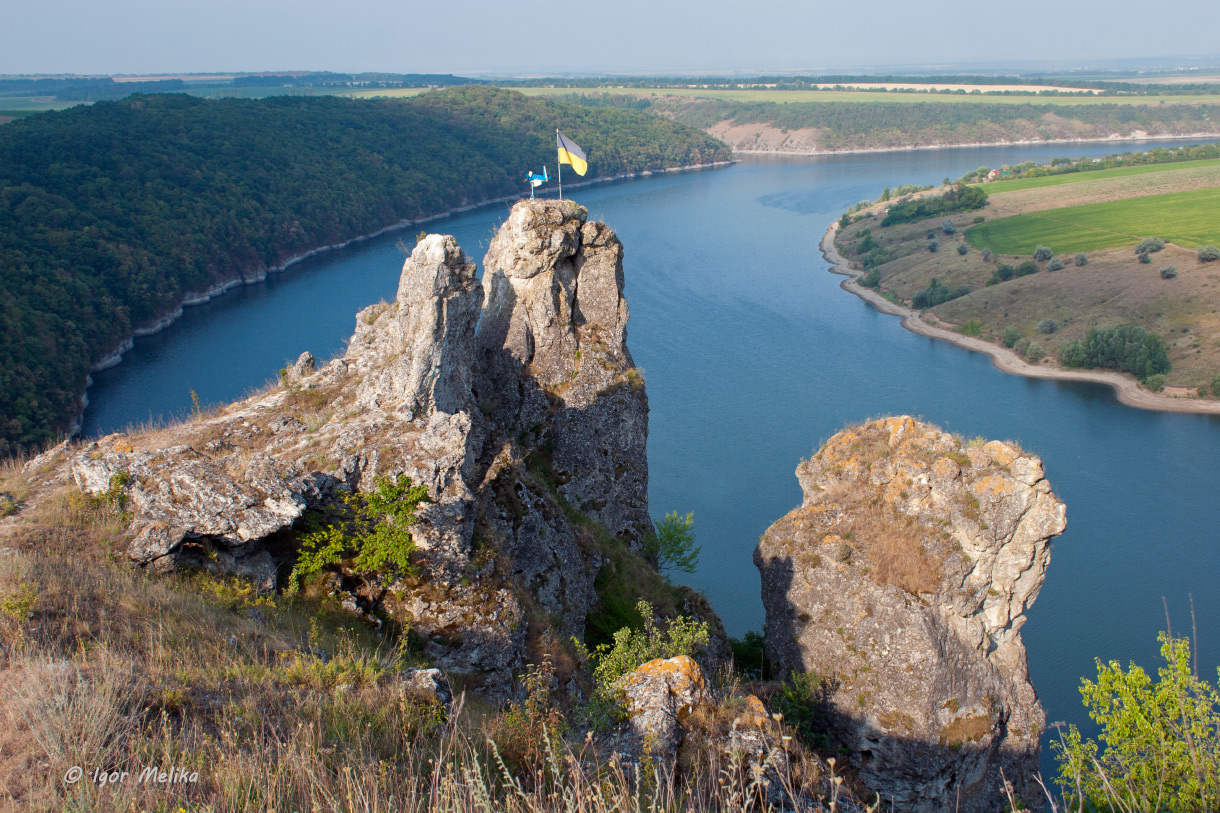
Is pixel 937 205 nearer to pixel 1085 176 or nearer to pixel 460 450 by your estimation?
pixel 1085 176

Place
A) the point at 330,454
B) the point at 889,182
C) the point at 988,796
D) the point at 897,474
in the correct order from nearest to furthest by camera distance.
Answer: the point at 330,454
the point at 988,796
the point at 897,474
the point at 889,182

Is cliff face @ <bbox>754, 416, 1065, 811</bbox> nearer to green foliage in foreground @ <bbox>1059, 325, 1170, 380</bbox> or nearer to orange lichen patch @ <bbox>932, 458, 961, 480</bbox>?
orange lichen patch @ <bbox>932, 458, 961, 480</bbox>

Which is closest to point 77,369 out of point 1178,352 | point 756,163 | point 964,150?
point 1178,352

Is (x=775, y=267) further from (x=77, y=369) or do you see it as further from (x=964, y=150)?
(x=964, y=150)

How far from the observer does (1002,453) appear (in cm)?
1605

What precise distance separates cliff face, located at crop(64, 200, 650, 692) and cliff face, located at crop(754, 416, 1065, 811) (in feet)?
17.6

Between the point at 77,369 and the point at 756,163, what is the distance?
163495mm

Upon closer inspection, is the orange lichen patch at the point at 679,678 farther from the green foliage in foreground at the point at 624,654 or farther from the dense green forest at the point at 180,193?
the dense green forest at the point at 180,193

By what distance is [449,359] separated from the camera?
14.2 meters

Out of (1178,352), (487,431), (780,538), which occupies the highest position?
(487,431)

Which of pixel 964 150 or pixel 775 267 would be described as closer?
pixel 775 267

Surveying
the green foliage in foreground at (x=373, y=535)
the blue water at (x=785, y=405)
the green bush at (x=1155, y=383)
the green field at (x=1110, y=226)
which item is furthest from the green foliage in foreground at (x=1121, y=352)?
the green foliage in foreground at (x=373, y=535)

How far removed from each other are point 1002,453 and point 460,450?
38.5 feet

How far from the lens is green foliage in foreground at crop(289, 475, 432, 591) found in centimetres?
983
